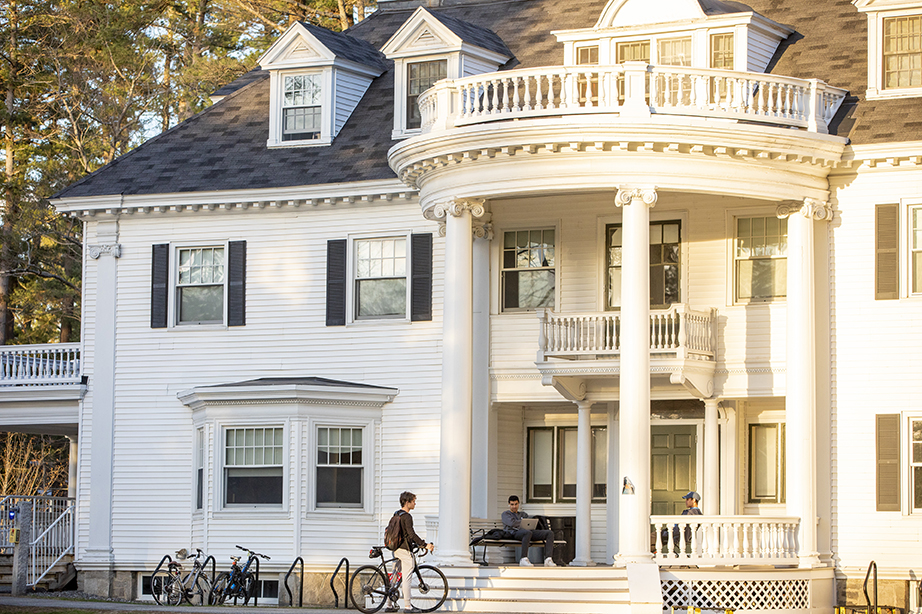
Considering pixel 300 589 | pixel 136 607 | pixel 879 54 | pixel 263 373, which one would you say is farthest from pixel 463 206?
pixel 136 607

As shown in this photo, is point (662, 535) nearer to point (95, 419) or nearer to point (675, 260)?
point (675, 260)

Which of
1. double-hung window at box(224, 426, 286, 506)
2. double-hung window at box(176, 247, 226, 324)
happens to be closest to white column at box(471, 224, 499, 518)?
double-hung window at box(224, 426, 286, 506)

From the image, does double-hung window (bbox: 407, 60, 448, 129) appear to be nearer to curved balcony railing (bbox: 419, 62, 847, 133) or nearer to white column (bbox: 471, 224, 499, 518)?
white column (bbox: 471, 224, 499, 518)

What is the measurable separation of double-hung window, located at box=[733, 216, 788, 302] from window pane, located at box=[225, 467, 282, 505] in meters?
9.10

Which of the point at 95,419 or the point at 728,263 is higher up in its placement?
the point at 728,263

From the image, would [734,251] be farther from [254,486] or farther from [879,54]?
[254,486]

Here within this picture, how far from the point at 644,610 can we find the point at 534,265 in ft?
24.9

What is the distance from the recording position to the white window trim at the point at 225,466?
25844 mm

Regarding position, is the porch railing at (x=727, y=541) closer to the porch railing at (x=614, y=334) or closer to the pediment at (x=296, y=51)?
the porch railing at (x=614, y=334)

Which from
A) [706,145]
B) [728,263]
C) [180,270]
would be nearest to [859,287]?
[728,263]

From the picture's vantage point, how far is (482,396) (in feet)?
82.0

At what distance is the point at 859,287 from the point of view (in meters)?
23.1

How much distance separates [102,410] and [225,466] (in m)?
3.18

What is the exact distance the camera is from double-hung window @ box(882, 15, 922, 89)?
78.2ft
